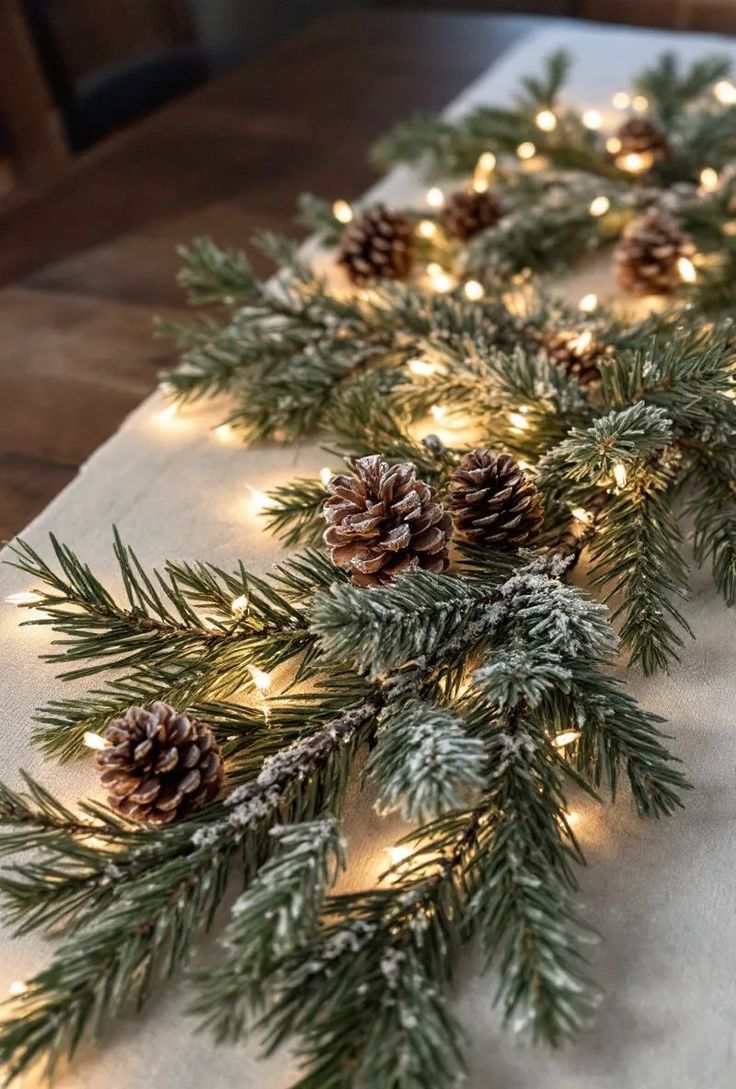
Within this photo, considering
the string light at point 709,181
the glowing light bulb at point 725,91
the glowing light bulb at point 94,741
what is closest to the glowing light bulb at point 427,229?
the string light at point 709,181

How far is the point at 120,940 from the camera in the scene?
1.46 feet

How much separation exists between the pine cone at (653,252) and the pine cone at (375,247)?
0.19 metres

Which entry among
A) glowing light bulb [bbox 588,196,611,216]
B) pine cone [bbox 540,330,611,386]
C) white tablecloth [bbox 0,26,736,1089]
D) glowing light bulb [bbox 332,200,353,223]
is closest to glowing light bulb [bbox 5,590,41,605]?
white tablecloth [bbox 0,26,736,1089]

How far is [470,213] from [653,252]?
184 mm

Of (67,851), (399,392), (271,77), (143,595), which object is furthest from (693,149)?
(67,851)

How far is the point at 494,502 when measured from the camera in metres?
0.60

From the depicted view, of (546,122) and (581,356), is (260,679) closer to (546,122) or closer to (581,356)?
(581,356)

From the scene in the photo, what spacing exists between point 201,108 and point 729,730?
1.10 metres

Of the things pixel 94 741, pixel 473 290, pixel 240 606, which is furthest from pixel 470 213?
pixel 94 741

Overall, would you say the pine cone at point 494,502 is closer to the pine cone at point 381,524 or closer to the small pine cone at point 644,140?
the pine cone at point 381,524

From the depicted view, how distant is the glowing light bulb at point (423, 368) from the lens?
72 cm

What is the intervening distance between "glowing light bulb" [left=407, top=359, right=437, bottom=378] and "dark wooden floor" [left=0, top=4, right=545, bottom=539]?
271mm

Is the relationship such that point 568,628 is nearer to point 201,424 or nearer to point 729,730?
point 729,730

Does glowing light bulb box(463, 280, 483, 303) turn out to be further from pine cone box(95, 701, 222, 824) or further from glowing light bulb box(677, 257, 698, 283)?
pine cone box(95, 701, 222, 824)
